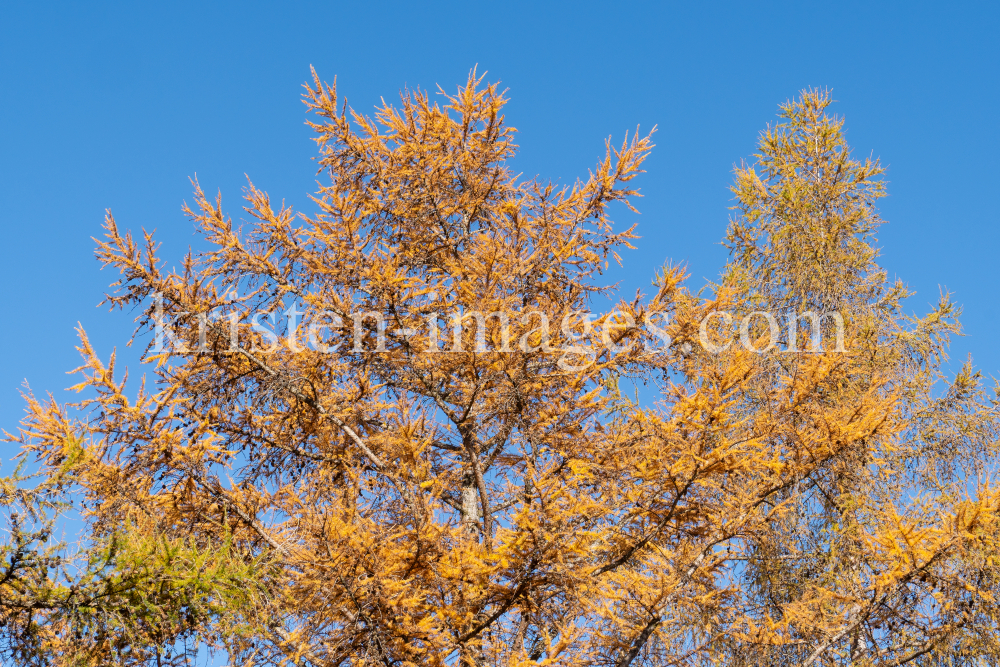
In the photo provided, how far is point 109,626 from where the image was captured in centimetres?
486

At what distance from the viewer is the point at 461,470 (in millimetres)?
6781

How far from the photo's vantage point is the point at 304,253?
7.34 metres

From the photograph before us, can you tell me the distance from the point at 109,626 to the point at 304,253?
3.47 metres

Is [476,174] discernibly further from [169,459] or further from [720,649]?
[720,649]

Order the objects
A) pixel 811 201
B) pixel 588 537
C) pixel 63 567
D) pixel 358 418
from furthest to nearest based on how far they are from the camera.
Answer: pixel 811 201 → pixel 358 418 → pixel 588 537 → pixel 63 567

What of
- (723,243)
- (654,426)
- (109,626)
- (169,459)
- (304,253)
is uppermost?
(723,243)

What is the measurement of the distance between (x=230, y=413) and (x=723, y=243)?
711 centimetres

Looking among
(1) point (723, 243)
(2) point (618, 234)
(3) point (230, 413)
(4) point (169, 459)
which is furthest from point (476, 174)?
(1) point (723, 243)

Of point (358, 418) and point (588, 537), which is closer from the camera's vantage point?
point (588, 537)

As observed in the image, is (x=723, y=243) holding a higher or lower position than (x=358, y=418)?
higher

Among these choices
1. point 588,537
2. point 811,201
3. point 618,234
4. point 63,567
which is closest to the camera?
point 63,567

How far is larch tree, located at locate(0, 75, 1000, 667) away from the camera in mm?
5035

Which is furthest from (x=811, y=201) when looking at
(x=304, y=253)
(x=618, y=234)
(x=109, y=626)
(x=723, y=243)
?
(x=109, y=626)

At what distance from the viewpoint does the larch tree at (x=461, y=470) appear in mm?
5035
